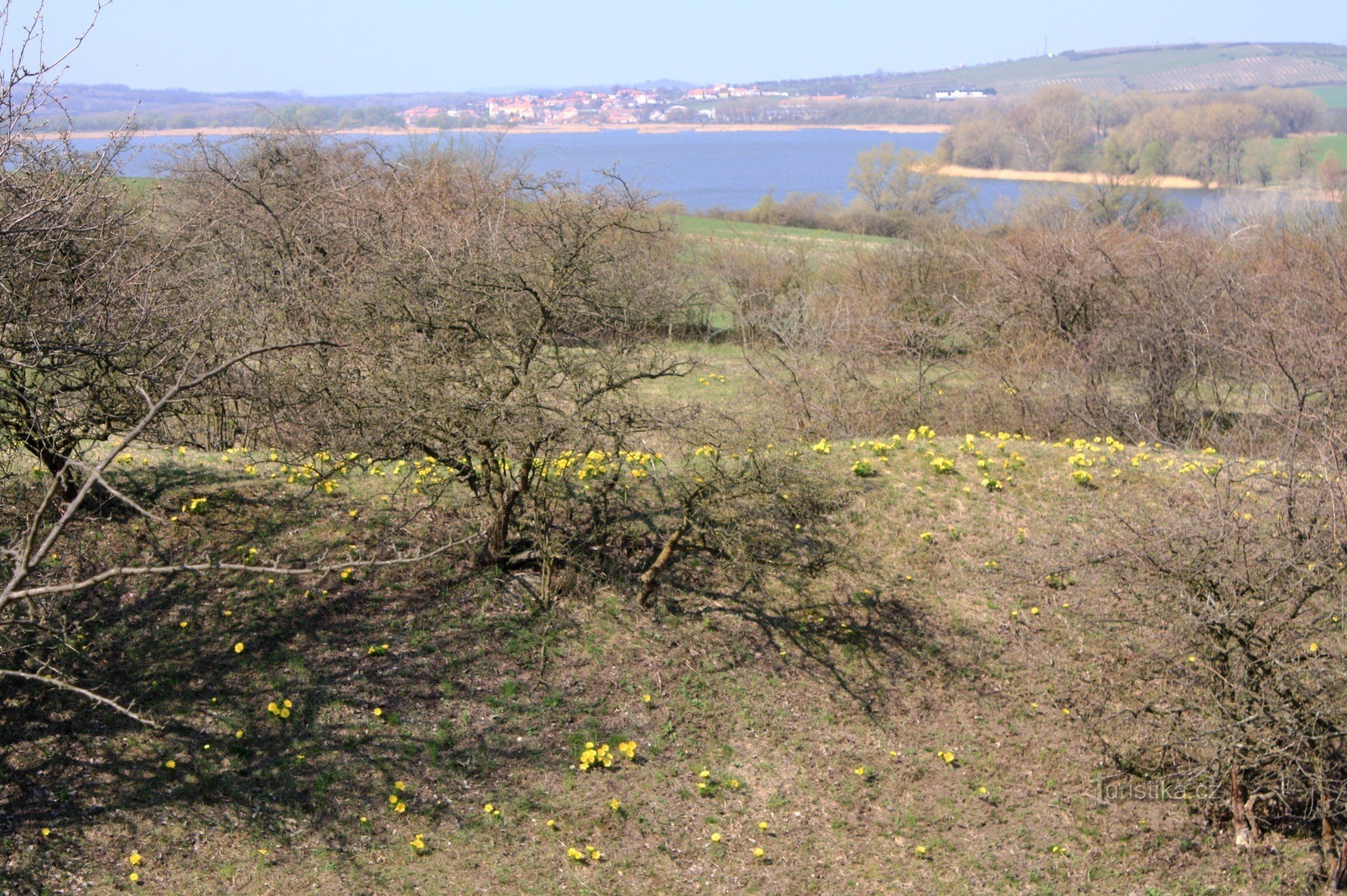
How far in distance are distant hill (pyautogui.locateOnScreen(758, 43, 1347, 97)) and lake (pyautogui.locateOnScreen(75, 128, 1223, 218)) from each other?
43431mm

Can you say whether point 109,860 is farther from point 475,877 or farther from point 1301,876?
point 1301,876

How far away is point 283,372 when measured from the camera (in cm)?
809

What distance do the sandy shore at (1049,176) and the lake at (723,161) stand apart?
2.05 ft

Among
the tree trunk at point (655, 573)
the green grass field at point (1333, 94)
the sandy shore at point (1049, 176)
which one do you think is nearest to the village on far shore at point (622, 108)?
the sandy shore at point (1049, 176)

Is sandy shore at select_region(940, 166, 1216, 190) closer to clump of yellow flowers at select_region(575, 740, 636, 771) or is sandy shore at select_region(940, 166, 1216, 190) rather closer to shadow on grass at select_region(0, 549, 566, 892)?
clump of yellow flowers at select_region(575, 740, 636, 771)

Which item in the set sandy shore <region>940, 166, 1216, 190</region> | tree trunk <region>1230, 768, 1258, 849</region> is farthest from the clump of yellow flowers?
sandy shore <region>940, 166, 1216, 190</region>

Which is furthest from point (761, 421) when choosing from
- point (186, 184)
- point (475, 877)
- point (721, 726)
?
A: point (186, 184)

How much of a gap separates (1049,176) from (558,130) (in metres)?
39.0

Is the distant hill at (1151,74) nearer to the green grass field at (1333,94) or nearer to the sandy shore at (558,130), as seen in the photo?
the green grass field at (1333,94)

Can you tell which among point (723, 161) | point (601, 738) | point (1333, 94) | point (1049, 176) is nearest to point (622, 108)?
point (723, 161)

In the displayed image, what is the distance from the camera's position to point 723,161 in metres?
90.1

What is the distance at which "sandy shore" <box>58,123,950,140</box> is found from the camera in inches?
737

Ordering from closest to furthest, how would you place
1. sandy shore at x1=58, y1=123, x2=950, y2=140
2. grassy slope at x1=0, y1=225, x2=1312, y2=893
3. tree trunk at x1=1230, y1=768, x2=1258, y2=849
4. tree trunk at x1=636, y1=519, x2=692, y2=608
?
1. grassy slope at x1=0, y1=225, x2=1312, y2=893
2. tree trunk at x1=1230, y1=768, x2=1258, y2=849
3. tree trunk at x1=636, y1=519, x2=692, y2=608
4. sandy shore at x1=58, y1=123, x2=950, y2=140

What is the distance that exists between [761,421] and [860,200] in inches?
1675
